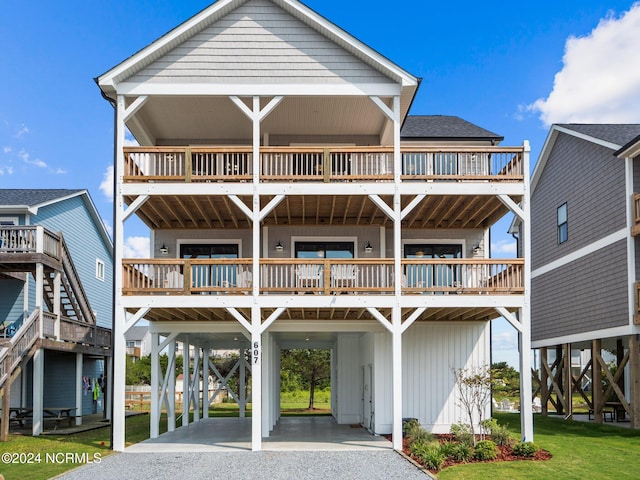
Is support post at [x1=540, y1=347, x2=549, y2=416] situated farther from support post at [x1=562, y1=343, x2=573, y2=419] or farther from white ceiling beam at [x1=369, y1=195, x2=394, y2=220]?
white ceiling beam at [x1=369, y1=195, x2=394, y2=220]

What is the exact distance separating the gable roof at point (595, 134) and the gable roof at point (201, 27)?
26.2ft

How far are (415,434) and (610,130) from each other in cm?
1321

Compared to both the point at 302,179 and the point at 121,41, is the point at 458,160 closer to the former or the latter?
the point at 302,179

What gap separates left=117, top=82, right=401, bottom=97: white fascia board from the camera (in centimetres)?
1834

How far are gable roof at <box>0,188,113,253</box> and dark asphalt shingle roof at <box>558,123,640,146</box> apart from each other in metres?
19.0

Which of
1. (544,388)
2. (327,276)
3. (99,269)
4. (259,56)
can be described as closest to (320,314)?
(327,276)

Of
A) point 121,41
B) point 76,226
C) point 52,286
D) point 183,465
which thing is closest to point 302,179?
point 183,465

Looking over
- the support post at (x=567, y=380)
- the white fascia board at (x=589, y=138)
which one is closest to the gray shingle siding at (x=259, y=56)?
the white fascia board at (x=589, y=138)

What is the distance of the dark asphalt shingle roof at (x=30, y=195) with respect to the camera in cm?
2628

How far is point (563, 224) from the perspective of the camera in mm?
26766

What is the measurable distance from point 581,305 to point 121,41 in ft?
73.9

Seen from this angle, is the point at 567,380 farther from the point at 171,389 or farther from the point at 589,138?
the point at 171,389

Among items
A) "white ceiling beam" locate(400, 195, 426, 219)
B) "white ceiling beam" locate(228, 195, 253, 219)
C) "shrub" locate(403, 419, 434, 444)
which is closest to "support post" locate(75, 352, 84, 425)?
"white ceiling beam" locate(228, 195, 253, 219)

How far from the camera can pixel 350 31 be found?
18.2 m
